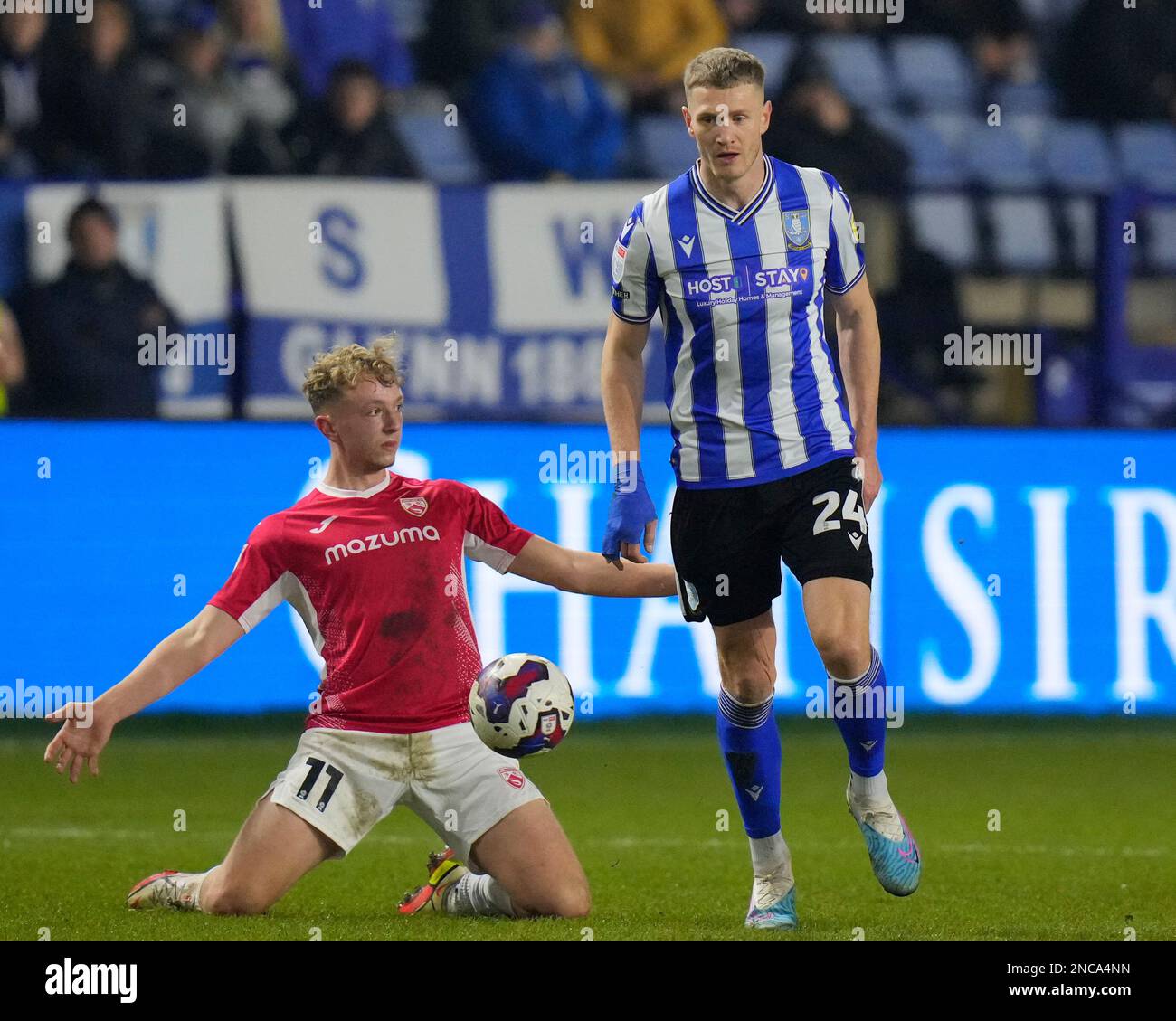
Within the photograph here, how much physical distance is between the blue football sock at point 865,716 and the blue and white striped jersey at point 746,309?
543mm

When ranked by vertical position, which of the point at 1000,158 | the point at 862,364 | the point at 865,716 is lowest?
the point at 865,716

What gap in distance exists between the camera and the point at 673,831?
21.7 feet

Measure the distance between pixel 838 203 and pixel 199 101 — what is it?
6.46 meters

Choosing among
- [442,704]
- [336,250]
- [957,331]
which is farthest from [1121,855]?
[336,250]

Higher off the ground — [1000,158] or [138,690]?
[1000,158]

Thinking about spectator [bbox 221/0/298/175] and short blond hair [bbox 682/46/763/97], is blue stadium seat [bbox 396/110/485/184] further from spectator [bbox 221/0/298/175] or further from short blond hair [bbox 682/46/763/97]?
short blond hair [bbox 682/46/763/97]

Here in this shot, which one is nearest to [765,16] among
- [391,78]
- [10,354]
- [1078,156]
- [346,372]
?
[1078,156]

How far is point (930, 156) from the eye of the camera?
10.9 metres

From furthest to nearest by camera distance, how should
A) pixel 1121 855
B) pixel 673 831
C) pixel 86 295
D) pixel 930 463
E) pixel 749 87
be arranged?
pixel 86 295
pixel 930 463
pixel 673 831
pixel 1121 855
pixel 749 87

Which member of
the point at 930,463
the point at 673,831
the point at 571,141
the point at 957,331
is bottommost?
the point at 673,831

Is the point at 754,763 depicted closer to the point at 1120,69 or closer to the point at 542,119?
the point at 542,119

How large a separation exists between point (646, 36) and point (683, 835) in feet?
20.0

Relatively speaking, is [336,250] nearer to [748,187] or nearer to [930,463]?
[930,463]

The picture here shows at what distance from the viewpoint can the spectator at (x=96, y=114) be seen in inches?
405
